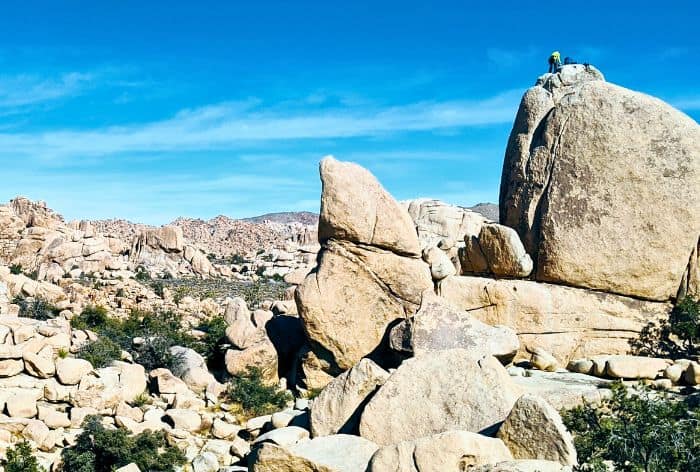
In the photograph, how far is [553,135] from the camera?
18422 millimetres

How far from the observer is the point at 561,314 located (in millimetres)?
17609

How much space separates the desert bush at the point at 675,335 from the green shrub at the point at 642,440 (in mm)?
7371

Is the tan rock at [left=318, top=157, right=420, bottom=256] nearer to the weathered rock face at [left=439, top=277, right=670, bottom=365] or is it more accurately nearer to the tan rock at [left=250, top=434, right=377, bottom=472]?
the weathered rock face at [left=439, top=277, right=670, bottom=365]

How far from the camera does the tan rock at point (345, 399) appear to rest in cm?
1286

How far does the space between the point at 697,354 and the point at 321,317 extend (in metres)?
9.28

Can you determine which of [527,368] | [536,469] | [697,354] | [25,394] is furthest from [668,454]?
[25,394]

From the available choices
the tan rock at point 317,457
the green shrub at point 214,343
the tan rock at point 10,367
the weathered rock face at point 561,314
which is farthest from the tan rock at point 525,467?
the green shrub at point 214,343

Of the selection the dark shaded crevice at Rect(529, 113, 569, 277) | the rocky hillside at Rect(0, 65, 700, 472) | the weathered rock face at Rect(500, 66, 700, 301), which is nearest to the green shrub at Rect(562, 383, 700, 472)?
the rocky hillside at Rect(0, 65, 700, 472)

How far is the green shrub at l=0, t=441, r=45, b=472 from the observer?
12.4 meters

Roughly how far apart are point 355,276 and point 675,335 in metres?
8.29

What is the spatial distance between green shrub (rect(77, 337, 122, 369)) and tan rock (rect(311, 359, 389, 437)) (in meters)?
6.93

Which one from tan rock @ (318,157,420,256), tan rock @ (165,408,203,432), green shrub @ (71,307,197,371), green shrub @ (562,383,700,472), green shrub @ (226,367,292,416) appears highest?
tan rock @ (318,157,420,256)

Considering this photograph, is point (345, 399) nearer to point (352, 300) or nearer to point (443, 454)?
point (443, 454)

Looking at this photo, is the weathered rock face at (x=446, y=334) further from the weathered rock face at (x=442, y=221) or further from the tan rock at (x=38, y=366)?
the weathered rock face at (x=442, y=221)
